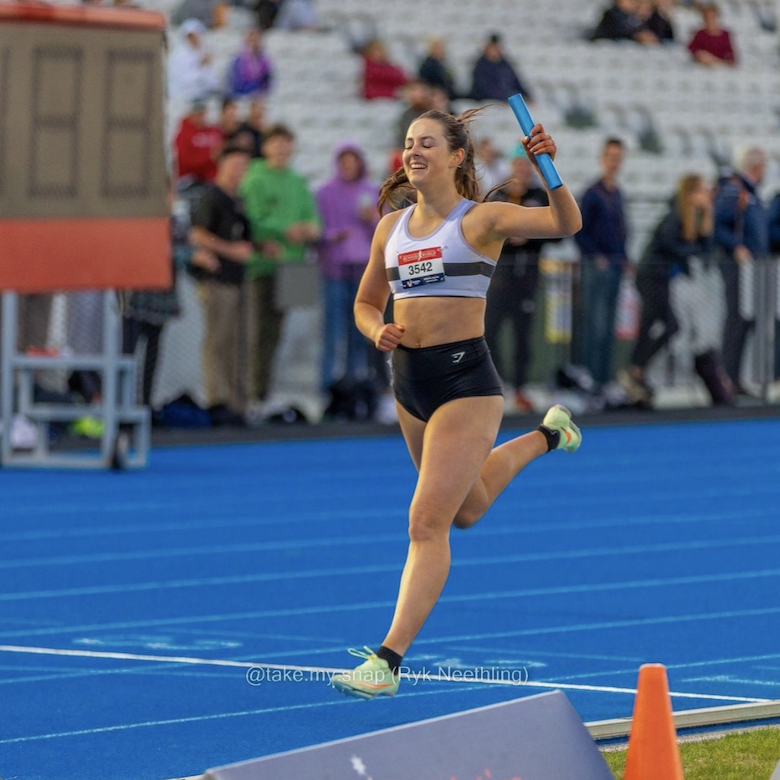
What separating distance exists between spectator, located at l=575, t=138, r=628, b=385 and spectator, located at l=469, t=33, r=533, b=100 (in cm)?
466

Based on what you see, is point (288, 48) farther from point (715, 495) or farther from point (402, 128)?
point (715, 495)

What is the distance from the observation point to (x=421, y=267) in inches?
256

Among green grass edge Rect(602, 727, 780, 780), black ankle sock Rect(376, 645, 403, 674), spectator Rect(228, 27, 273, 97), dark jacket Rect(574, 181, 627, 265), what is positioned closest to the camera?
green grass edge Rect(602, 727, 780, 780)

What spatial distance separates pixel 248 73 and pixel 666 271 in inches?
226

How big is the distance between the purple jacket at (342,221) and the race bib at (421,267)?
12.2m

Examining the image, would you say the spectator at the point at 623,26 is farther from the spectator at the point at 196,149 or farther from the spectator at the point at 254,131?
the spectator at the point at 196,149

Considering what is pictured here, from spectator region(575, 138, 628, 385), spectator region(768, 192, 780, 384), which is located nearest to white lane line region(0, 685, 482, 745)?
spectator region(575, 138, 628, 385)

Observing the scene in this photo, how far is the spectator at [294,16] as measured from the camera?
85.4 feet

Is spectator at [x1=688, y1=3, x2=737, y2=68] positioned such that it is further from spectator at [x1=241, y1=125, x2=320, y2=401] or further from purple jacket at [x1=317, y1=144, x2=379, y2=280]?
spectator at [x1=241, y1=125, x2=320, y2=401]

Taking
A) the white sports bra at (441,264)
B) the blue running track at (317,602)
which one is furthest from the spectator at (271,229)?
the white sports bra at (441,264)

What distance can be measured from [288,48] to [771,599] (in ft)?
59.4

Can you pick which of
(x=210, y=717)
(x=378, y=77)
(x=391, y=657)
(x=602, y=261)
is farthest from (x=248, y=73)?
(x=391, y=657)

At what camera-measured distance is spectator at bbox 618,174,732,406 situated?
819 inches

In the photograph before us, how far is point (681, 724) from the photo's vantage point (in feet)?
19.9
